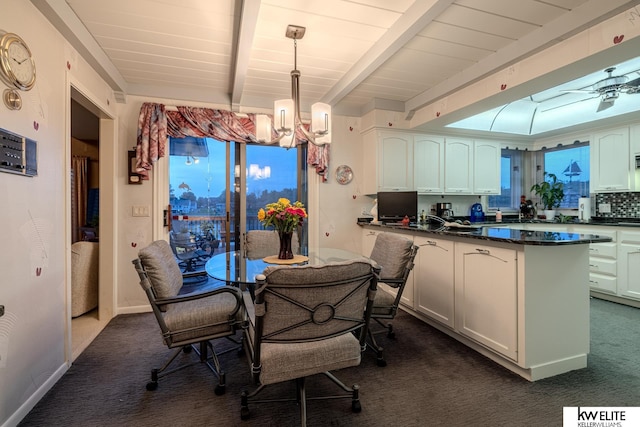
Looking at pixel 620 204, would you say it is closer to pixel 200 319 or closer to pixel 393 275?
pixel 393 275

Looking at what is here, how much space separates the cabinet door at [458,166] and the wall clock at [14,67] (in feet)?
14.1

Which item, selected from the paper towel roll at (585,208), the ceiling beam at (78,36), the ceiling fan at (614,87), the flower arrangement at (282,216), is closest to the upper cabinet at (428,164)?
the paper towel roll at (585,208)

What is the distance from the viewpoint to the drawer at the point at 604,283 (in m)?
3.54

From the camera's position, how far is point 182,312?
190cm

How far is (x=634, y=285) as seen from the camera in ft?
11.0

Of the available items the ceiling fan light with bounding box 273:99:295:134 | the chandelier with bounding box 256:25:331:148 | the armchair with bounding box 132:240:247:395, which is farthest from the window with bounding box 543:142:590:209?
the armchair with bounding box 132:240:247:395

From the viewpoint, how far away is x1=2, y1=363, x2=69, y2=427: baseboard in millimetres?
1599

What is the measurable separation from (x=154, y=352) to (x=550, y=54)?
3.90 metres

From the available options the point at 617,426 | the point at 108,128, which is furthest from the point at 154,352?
the point at 617,426

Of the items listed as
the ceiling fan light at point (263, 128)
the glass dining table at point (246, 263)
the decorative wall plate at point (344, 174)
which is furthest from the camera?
the decorative wall plate at point (344, 174)

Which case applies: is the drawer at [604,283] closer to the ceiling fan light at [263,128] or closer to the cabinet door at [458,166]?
the cabinet door at [458,166]

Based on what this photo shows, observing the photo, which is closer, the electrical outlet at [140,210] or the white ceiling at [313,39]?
the white ceiling at [313,39]

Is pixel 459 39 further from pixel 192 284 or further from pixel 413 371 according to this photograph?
pixel 192 284

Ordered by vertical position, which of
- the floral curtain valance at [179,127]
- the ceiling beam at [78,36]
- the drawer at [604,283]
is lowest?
the drawer at [604,283]
